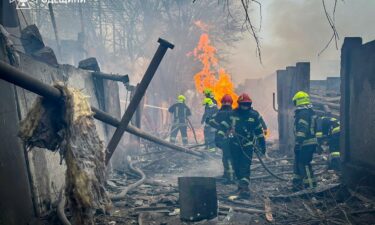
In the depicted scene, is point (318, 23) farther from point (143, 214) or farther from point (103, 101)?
point (143, 214)

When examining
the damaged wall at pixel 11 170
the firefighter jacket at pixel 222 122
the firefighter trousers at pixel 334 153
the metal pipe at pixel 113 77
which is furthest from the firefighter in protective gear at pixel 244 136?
the damaged wall at pixel 11 170

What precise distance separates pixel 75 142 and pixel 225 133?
18.7ft

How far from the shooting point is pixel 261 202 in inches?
263

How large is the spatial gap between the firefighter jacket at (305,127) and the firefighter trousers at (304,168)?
14 centimetres

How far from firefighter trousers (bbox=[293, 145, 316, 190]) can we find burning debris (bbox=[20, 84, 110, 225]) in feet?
18.6

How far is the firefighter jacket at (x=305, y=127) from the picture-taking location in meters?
7.06

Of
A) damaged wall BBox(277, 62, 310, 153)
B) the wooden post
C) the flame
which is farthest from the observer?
the flame

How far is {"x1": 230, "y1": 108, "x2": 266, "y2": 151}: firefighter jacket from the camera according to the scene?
A: 7297mm

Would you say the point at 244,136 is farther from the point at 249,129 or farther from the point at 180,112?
the point at 180,112

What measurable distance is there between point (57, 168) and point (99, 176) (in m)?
3.30

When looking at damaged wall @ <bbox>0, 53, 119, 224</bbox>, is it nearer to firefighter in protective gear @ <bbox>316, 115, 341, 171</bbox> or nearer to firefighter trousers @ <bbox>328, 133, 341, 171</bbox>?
firefighter in protective gear @ <bbox>316, 115, 341, 171</bbox>

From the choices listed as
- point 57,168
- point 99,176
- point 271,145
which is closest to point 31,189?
point 57,168

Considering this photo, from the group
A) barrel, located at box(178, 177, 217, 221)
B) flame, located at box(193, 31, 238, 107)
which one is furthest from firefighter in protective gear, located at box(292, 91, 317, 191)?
flame, located at box(193, 31, 238, 107)

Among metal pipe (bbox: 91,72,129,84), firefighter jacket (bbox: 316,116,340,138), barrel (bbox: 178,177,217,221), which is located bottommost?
barrel (bbox: 178,177,217,221)
